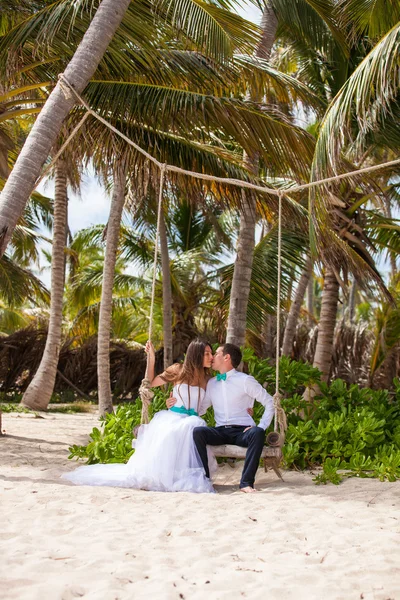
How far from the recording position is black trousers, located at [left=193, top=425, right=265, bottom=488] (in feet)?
15.7

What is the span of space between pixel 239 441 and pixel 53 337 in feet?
23.3

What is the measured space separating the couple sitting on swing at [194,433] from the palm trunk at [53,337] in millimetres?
6334

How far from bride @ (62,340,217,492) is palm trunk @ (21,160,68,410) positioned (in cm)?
629

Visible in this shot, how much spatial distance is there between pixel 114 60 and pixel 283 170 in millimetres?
2507

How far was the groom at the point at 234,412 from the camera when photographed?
4848mm

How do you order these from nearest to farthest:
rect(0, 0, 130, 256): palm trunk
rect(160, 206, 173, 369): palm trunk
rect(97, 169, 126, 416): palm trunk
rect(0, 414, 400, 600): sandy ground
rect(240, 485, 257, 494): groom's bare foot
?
rect(0, 414, 400, 600): sandy ground, rect(240, 485, 257, 494): groom's bare foot, rect(0, 0, 130, 256): palm trunk, rect(97, 169, 126, 416): palm trunk, rect(160, 206, 173, 369): palm trunk

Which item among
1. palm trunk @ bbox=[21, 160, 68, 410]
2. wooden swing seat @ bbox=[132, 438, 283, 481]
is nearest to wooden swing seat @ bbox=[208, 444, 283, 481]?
wooden swing seat @ bbox=[132, 438, 283, 481]

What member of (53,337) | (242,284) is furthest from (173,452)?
(53,337)

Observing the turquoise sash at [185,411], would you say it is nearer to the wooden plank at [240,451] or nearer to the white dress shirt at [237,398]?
the white dress shirt at [237,398]

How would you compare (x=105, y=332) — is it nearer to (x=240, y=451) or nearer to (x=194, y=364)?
(x=194, y=364)

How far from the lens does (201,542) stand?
11.2 feet

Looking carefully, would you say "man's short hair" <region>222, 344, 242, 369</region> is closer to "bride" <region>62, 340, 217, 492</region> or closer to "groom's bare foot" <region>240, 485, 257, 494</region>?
"bride" <region>62, 340, 217, 492</region>

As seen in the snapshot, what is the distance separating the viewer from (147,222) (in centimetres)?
1424

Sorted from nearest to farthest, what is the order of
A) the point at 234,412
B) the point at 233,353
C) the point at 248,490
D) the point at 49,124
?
the point at 248,490, the point at 234,412, the point at 233,353, the point at 49,124
